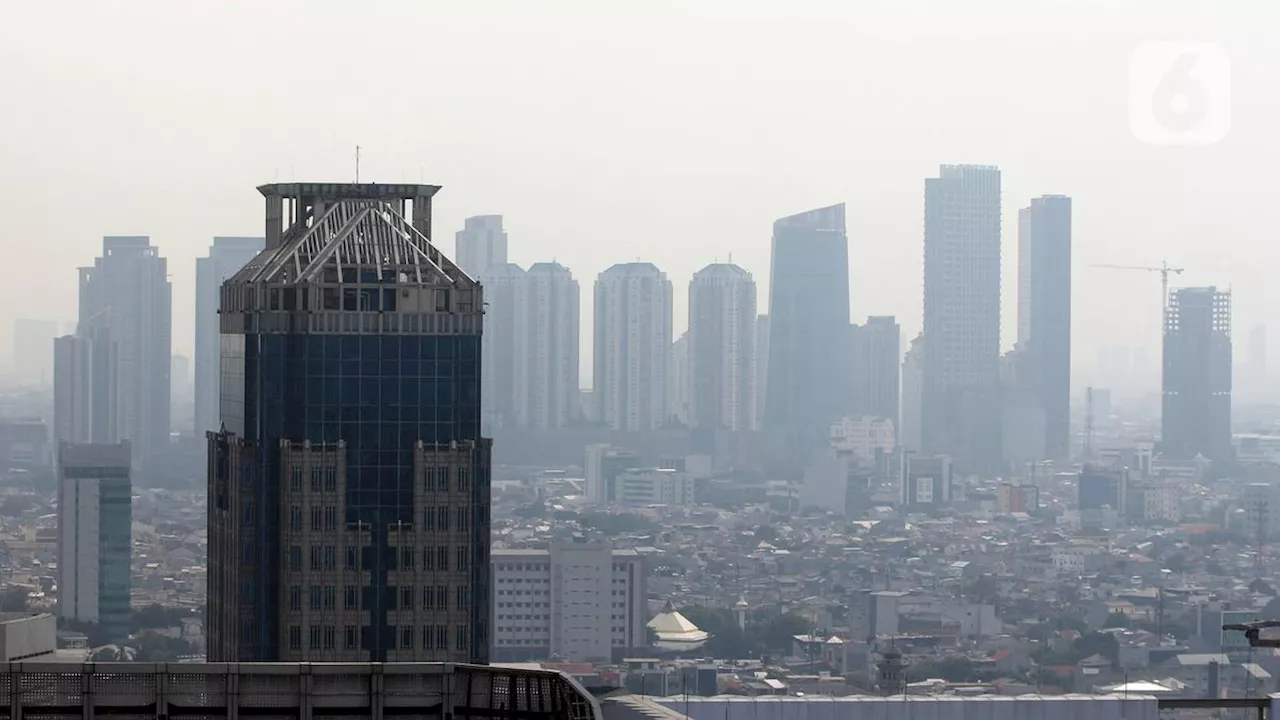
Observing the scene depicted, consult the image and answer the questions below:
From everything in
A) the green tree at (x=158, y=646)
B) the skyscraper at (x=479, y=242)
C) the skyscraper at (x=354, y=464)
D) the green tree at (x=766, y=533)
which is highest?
the skyscraper at (x=479, y=242)

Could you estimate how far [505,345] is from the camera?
17275 centimetres

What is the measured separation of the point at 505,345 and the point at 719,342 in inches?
1080

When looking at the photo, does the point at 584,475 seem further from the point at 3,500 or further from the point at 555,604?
the point at 555,604

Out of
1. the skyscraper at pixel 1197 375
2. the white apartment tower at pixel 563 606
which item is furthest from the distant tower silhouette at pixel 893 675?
the skyscraper at pixel 1197 375

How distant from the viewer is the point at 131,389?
145500mm

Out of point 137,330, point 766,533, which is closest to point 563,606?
point 137,330

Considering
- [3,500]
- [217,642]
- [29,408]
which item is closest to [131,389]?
[29,408]

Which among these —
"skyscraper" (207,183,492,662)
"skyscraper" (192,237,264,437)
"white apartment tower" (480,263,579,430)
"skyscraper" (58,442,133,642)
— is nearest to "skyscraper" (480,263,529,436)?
"white apartment tower" (480,263,579,430)

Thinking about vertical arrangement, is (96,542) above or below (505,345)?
below

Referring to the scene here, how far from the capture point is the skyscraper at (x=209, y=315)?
100419 mm

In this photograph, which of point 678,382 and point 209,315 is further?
point 678,382

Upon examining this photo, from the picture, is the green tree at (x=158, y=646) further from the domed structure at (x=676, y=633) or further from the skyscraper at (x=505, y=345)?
the skyscraper at (x=505, y=345)

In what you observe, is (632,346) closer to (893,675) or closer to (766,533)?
(766,533)

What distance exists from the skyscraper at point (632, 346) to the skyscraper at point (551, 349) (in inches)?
90.7
